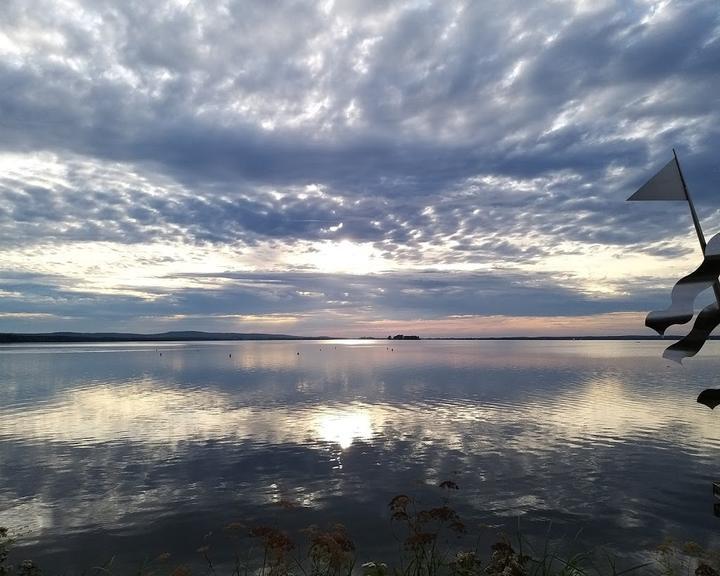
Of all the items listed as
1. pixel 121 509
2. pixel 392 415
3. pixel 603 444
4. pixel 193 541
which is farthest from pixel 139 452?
pixel 603 444

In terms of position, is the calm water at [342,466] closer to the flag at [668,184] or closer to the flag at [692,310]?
the flag at [692,310]

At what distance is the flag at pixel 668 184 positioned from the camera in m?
4.27

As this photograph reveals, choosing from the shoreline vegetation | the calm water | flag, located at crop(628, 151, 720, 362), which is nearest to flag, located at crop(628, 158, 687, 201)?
flag, located at crop(628, 151, 720, 362)

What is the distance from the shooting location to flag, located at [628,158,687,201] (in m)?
4.27

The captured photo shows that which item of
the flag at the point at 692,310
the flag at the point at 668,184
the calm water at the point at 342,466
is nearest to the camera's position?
the flag at the point at 692,310

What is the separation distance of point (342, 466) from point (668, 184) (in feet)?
62.9

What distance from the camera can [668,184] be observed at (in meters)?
4.29

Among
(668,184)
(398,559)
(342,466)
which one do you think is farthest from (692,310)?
(342,466)

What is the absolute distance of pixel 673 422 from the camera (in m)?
30.0

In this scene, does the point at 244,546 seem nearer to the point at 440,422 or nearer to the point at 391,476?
the point at 391,476

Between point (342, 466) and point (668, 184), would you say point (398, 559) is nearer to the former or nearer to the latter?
point (342, 466)

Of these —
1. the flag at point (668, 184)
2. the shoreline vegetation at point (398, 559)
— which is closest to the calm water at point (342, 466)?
the shoreline vegetation at point (398, 559)

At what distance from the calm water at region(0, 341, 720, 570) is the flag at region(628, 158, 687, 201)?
8110mm

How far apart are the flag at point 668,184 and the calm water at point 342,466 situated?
8.11m
